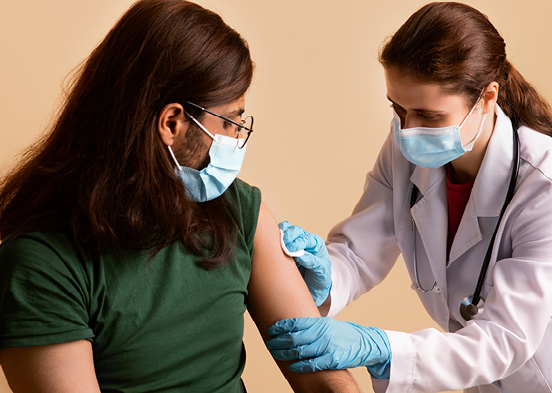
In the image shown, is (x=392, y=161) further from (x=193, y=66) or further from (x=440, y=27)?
(x=193, y=66)

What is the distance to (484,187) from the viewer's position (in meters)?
1.58

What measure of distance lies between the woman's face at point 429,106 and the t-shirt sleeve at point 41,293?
0.94 metres

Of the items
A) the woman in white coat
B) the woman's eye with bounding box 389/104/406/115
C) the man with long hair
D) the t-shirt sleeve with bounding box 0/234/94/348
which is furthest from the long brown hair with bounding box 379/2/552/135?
the t-shirt sleeve with bounding box 0/234/94/348

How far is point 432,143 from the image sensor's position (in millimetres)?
1538

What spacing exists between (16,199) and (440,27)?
3.68 ft

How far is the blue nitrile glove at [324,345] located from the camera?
4.44 feet

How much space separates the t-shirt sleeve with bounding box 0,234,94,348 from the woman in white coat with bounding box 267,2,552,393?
0.51 meters

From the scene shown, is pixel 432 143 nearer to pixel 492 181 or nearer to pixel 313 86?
pixel 492 181

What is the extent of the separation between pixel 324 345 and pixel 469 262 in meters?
0.56

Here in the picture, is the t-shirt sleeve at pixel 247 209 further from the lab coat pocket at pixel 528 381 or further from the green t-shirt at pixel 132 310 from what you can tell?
the lab coat pocket at pixel 528 381

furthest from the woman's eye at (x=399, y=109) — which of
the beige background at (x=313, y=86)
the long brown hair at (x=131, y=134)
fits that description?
the beige background at (x=313, y=86)

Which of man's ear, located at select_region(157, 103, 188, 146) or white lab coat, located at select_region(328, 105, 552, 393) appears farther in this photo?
white lab coat, located at select_region(328, 105, 552, 393)

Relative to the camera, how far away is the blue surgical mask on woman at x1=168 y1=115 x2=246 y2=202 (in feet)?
4.20

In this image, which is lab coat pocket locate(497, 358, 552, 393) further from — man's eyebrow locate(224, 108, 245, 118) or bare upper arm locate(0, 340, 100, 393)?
bare upper arm locate(0, 340, 100, 393)
